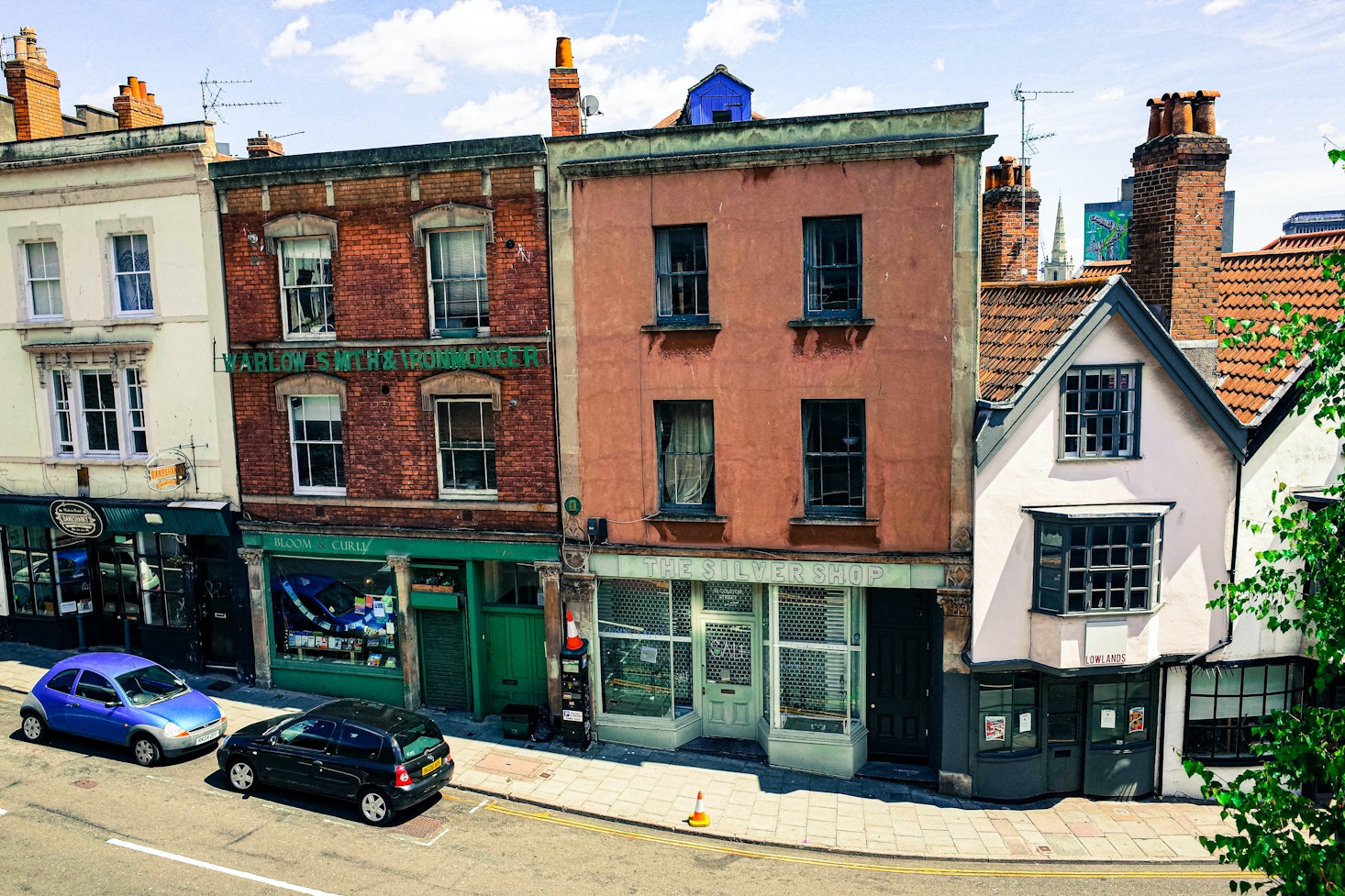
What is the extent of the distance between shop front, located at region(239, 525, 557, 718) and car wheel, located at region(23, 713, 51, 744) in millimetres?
4272

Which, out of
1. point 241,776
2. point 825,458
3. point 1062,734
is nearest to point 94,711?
point 241,776

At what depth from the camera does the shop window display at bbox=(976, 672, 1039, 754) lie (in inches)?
655

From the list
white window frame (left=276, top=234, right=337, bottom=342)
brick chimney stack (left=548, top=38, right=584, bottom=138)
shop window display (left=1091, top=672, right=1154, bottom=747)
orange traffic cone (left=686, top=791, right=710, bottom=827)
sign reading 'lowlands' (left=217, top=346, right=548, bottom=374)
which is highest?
brick chimney stack (left=548, top=38, right=584, bottom=138)

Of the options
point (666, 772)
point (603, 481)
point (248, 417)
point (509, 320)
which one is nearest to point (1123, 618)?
point (666, 772)

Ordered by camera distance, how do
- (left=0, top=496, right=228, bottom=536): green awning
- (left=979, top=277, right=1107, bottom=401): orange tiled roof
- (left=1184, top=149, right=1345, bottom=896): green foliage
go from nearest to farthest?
(left=1184, top=149, right=1345, bottom=896): green foliage
(left=979, top=277, right=1107, bottom=401): orange tiled roof
(left=0, top=496, right=228, bottom=536): green awning

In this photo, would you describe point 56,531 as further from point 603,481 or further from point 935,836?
point 935,836

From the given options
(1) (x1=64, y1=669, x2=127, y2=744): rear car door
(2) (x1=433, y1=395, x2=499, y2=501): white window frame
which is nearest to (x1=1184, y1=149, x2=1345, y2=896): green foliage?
(2) (x1=433, y1=395, x2=499, y2=501): white window frame

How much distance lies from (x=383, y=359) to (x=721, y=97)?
29.8ft

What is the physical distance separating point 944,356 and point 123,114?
20573 millimetres

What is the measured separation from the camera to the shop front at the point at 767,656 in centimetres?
1748

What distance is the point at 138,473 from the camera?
2150cm

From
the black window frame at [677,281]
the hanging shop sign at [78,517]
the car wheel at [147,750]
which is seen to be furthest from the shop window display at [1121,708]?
the hanging shop sign at [78,517]

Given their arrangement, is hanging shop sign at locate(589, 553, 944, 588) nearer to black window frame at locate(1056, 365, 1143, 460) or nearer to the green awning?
black window frame at locate(1056, 365, 1143, 460)

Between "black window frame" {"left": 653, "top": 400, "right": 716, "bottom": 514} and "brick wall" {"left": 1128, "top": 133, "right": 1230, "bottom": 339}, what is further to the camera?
"black window frame" {"left": 653, "top": 400, "right": 716, "bottom": 514}
